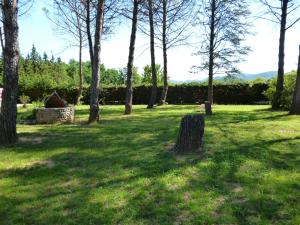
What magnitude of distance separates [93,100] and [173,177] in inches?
312

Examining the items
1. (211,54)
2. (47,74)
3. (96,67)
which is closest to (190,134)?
(96,67)

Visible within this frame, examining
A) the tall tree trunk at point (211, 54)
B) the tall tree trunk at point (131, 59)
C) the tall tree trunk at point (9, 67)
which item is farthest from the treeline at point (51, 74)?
the tall tree trunk at point (9, 67)

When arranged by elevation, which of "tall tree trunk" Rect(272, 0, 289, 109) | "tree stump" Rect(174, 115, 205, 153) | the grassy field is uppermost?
"tall tree trunk" Rect(272, 0, 289, 109)

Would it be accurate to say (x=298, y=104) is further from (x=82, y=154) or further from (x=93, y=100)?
(x=82, y=154)

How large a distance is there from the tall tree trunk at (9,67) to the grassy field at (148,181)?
0.64 metres

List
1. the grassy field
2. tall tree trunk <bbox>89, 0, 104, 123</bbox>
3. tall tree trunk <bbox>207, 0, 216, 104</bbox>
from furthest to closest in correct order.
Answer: tall tree trunk <bbox>207, 0, 216, 104</bbox>, tall tree trunk <bbox>89, 0, 104, 123</bbox>, the grassy field

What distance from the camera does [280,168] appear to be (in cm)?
696

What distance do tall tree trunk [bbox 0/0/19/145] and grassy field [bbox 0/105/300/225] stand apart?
2.10 ft

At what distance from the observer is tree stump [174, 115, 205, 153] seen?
26.4ft

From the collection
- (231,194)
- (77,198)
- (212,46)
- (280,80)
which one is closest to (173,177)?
(231,194)

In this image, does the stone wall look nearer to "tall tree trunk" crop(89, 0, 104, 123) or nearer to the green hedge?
"tall tree trunk" crop(89, 0, 104, 123)

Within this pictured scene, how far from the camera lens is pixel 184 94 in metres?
32.2

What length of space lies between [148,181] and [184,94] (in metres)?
26.3

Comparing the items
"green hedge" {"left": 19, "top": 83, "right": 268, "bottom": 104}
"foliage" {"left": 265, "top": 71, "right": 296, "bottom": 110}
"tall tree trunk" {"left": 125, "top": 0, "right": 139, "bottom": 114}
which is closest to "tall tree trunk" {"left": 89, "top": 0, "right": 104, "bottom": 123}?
"tall tree trunk" {"left": 125, "top": 0, "right": 139, "bottom": 114}
